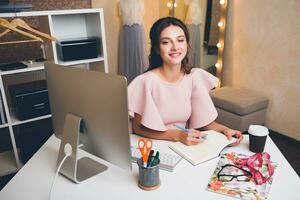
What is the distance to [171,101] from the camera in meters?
1.46

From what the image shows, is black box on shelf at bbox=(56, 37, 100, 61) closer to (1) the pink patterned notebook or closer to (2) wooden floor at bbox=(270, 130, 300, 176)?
(1) the pink patterned notebook

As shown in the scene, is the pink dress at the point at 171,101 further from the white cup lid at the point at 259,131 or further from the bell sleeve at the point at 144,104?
the white cup lid at the point at 259,131

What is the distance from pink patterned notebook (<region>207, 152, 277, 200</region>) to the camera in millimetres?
973

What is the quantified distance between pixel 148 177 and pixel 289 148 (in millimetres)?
2221

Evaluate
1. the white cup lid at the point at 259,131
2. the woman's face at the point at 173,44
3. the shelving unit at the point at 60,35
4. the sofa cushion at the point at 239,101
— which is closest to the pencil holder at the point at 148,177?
the white cup lid at the point at 259,131

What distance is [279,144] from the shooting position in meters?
2.82

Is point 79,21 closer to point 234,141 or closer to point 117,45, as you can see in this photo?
point 117,45

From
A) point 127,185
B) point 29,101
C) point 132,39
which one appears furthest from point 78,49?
point 127,185

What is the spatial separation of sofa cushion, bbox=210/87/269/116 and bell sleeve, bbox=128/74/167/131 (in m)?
1.68

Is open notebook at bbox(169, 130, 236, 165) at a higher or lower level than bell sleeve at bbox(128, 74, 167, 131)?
lower

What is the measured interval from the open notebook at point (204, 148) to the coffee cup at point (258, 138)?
10 centimetres

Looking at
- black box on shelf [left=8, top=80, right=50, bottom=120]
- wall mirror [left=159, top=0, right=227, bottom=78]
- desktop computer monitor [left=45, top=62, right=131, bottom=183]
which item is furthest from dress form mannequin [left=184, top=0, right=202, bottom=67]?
desktop computer monitor [left=45, top=62, right=131, bottom=183]

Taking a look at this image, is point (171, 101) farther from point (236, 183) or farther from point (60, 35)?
point (60, 35)

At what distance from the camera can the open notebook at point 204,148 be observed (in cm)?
119
